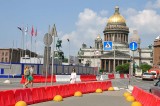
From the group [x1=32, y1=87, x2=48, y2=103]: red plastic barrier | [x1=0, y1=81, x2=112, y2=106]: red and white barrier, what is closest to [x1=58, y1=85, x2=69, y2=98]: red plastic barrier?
[x1=0, y1=81, x2=112, y2=106]: red and white barrier

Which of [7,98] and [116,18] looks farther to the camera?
[116,18]

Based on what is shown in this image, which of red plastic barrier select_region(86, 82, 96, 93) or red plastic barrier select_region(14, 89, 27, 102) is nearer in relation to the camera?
red plastic barrier select_region(14, 89, 27, 102)

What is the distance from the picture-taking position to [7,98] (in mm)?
14867

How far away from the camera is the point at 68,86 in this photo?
2286 centimetres

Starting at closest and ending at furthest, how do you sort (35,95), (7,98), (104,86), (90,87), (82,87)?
1. (7,98)
2. (35,95)
3. (82,87)
4. (90,87)
5. (104,86)

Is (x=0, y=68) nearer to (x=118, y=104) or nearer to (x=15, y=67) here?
(x=15, y=67)

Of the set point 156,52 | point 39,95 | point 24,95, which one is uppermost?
point 156,52

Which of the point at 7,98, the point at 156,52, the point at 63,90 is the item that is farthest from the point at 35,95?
the point at 156,52

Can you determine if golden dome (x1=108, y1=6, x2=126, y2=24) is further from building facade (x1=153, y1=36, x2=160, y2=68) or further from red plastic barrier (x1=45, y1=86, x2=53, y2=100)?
red plastic barrier (x1=45, y1=86, x2=53, y2=100)

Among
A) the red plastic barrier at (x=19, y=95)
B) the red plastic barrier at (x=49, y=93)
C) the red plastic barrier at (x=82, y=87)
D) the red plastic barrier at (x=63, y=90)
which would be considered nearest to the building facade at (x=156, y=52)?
the red plastic barrier at (x=82, y=87)

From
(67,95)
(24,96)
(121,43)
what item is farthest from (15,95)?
(121,43)

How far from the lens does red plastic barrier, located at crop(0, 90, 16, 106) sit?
14.3 metres

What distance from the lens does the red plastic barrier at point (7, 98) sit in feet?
47.0

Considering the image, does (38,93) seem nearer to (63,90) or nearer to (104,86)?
(63,90)
